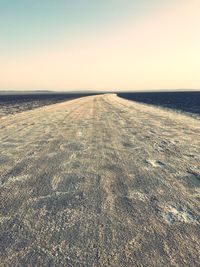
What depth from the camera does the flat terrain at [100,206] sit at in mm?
2838

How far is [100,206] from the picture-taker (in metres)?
3.94

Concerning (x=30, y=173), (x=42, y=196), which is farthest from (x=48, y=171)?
(x=42, y=196)

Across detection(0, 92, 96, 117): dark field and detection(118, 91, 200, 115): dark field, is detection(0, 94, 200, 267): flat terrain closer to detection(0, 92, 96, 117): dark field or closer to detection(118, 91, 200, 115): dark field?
detection(0, 92, 96, 117): dark field

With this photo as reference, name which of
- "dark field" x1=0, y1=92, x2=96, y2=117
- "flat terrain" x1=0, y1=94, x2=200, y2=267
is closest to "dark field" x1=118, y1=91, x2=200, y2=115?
"dark field" x1=0, y1=92, x2=96, y2=117

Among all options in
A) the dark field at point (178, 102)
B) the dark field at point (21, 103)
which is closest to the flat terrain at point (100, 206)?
the dark field at point (21, 103)

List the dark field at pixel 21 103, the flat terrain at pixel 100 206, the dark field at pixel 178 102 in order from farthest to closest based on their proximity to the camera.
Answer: the dark field at pixel 178 102 < the dark field at pixel 21 103 < the flat terrain at pixel 100 206

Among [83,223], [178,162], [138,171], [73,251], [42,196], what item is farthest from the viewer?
[178,162]

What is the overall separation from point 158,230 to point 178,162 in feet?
10.6

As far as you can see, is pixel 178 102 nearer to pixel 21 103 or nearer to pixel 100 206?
pixel 21 103

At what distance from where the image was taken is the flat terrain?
2.84 m

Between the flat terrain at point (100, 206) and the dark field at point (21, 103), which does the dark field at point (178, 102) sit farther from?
the flat terrain at point (100, 206)

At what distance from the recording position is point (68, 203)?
407 cm

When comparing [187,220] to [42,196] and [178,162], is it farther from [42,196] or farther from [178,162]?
[178,162]

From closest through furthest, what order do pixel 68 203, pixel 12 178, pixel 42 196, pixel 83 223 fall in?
pixel 83 223 < pixel 68 203 < pixel 42 196 < pixel 12 178
